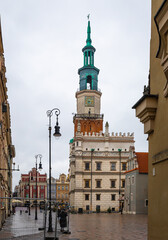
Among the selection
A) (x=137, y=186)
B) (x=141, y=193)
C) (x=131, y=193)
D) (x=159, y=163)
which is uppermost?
(x=159, y=163)

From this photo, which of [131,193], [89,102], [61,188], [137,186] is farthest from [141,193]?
[61,188]

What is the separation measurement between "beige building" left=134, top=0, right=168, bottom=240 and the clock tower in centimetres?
6690

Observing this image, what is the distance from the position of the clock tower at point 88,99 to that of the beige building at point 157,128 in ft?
219

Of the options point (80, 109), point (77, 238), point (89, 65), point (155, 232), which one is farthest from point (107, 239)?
point (89, 65)

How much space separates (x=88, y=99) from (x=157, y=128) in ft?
244

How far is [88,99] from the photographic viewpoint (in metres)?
80.4

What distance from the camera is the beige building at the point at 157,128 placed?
18.5ft

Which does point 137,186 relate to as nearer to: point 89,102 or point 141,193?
point 141,193

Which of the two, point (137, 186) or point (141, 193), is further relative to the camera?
point (137, 186)

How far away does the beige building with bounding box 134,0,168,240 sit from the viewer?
18.5 feet

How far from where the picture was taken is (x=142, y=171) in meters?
55.9

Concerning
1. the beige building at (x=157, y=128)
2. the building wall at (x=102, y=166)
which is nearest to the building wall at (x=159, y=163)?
the beige building at (x=157, y=128)

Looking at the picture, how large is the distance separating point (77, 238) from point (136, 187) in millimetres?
37580

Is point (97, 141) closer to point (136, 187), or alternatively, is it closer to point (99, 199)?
point (99, 199)
